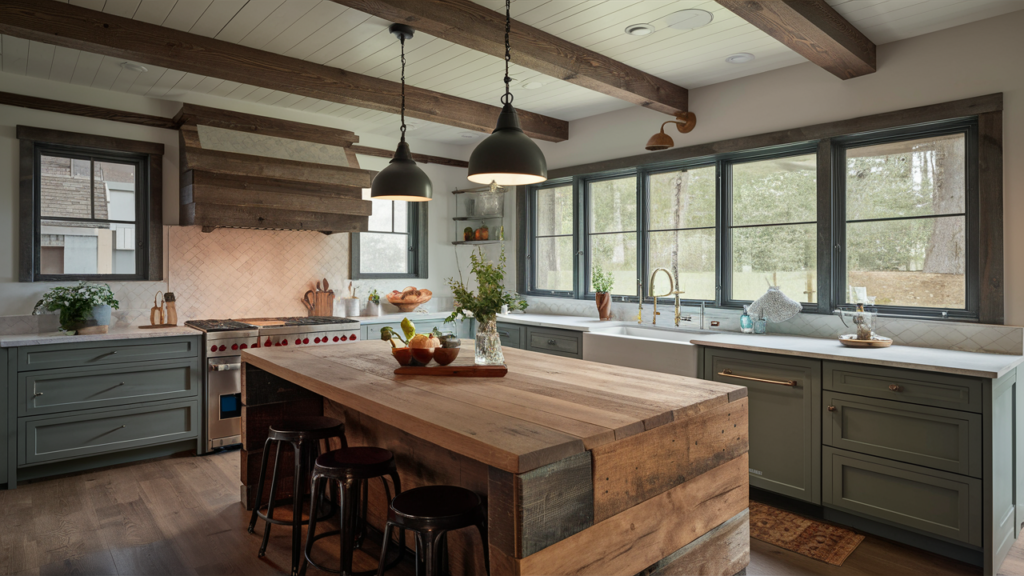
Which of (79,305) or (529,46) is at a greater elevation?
(529,46)

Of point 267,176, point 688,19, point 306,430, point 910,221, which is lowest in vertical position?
point 306,430

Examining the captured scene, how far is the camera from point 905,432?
2.93 m

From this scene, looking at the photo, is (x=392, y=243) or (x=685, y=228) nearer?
(x=685, y=228)

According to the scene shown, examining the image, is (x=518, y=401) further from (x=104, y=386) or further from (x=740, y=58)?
(x=104, y=386)

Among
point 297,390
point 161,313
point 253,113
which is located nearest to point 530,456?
point 297,390

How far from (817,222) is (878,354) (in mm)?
1159

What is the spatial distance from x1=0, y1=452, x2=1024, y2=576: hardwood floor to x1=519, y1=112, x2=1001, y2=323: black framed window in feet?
5.08

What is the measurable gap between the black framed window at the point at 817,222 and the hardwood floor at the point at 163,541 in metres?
1.55

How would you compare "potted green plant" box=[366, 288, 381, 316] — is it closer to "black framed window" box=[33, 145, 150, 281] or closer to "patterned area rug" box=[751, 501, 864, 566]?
"black framed window" box=[33, 145, 150, 281]

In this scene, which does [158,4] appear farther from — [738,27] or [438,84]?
[738,27]

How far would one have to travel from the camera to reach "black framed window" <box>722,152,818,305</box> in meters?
4.03

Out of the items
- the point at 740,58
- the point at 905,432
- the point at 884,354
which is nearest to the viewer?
the point at 905,432

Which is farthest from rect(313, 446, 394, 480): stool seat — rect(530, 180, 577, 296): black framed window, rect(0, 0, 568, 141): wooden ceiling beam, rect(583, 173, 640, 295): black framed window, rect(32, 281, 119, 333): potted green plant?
rect(530, 180, 577, 296): black framed window

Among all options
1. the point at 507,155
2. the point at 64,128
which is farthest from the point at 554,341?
the point at 64,128
